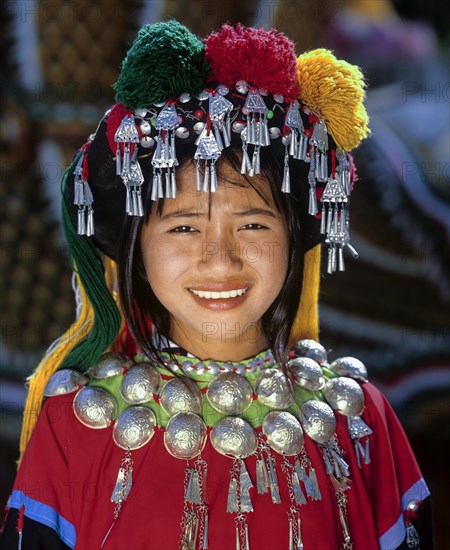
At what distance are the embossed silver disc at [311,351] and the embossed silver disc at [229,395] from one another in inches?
8.3

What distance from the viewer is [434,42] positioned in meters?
4.45

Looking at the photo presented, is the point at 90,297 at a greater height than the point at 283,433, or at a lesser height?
greater

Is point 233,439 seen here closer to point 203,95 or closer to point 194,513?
point 194,513

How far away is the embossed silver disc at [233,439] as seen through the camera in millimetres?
1504

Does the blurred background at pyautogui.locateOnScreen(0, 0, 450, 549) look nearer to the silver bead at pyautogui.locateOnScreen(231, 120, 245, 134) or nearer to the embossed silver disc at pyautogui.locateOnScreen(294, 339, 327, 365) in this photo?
the embossed silver disc at pyautogui.locateOnScreen(294, 339, 327, 365)

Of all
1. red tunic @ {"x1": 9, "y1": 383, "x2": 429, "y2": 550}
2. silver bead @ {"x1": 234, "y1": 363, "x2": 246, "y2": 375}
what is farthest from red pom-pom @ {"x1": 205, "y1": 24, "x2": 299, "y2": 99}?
red tunic @ {"x1": 9, "y1": 383, "x2": 429, "y2": 550}

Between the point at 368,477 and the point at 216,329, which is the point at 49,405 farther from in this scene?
the point at 368,477

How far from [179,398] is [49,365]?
322 millimetres

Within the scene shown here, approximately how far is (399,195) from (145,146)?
2079 millimetres

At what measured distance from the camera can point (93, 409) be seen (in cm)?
153

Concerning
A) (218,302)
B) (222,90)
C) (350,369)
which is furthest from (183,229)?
(350,369)

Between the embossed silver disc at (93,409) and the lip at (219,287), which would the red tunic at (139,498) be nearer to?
the embossed silver disc at (93,409)

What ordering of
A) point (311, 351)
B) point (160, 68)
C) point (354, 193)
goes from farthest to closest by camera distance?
point (354, 193)
point (311, 351)
point (160, 68)

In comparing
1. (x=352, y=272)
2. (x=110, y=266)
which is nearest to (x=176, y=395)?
(x=110, y=266)
